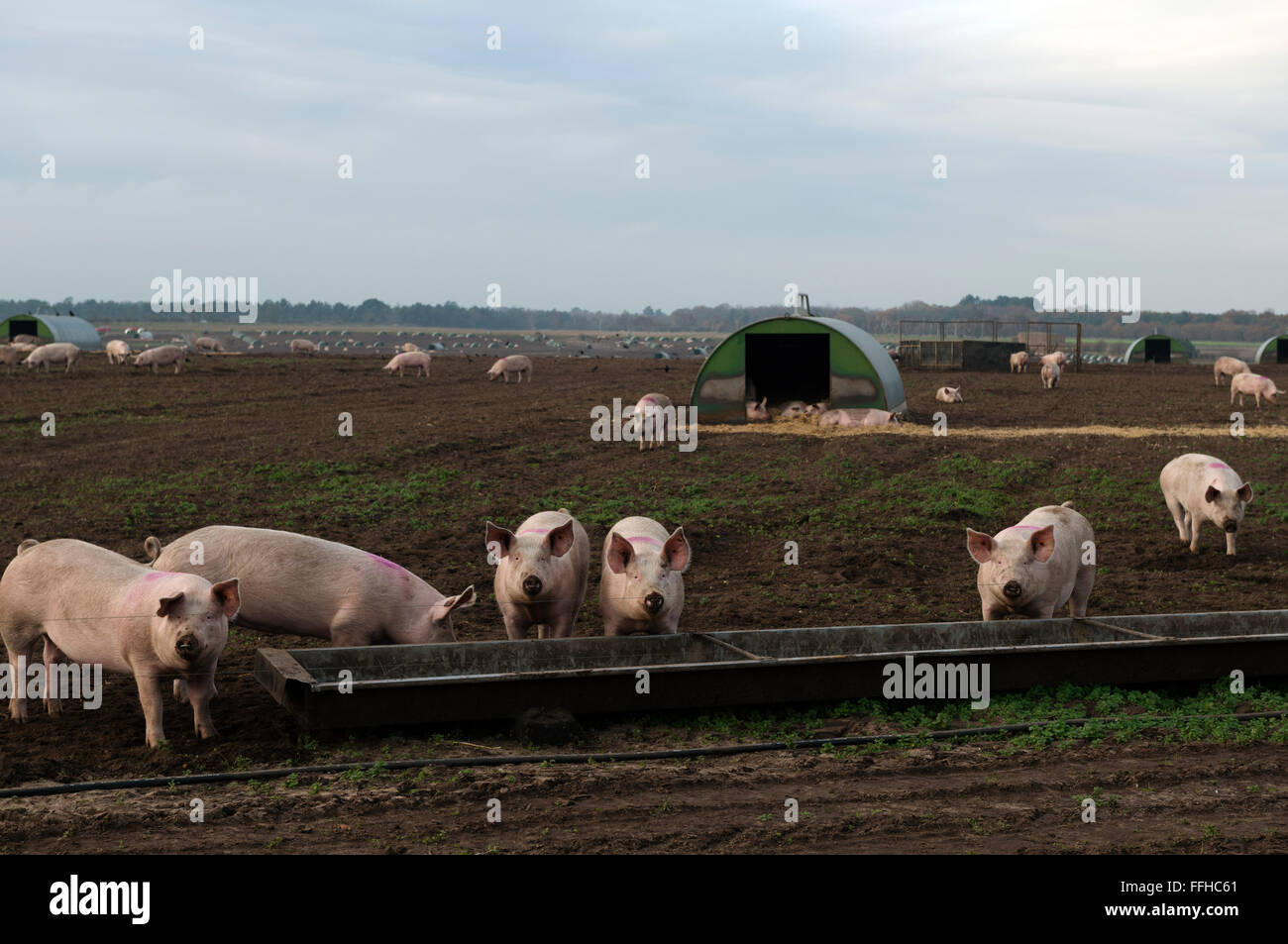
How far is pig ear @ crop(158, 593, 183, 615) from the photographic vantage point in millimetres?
6543

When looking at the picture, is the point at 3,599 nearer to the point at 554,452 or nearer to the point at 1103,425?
the point at 554,452

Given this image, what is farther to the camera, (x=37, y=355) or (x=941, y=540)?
(x=37, y=355)

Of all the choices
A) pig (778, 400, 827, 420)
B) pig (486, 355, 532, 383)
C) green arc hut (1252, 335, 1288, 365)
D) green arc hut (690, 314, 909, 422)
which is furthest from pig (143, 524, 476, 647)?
green arc hut (1252, 335, 1288, 365)

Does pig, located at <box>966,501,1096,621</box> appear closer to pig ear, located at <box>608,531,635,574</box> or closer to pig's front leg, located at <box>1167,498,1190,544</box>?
pig ear, located at <box>608,531,635,574</box>

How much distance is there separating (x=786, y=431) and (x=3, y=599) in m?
16.0

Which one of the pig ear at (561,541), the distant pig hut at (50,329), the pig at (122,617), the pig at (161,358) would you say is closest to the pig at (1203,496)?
the pig ear at (561,541)

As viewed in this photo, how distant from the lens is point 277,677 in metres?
6.93

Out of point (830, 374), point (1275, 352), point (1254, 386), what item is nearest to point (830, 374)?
point (830, 374)

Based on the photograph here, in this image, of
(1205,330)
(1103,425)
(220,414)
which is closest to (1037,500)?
(1103,425)

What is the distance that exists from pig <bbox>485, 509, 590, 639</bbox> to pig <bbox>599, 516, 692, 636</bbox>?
0.27 metres

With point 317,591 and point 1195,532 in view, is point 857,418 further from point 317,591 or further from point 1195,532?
point 317,591

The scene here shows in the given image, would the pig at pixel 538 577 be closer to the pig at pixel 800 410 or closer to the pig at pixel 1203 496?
the pig at pixel 1203 496

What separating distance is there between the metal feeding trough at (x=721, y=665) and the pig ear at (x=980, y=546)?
1.75 ft

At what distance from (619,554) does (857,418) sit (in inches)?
589
